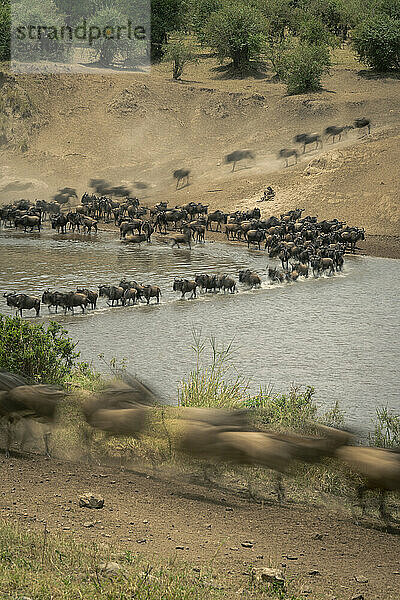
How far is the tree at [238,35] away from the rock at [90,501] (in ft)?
221

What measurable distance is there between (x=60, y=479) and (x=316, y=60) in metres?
60.5

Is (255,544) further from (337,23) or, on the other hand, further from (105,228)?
(337,23)

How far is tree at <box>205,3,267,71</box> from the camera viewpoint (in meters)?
70.0

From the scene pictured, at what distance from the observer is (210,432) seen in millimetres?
6363

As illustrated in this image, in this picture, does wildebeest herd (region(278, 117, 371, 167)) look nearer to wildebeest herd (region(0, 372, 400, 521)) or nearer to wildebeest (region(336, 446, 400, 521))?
wildebeest herd (region(0, 372, 400, 521))

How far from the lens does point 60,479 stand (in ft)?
25.3

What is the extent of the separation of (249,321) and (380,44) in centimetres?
5531

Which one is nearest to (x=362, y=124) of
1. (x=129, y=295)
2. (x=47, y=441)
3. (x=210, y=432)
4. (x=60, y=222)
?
(x=60, y=222)

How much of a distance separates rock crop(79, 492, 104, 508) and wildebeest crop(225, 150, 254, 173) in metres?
46.9

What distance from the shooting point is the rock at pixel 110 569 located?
18.0 ft

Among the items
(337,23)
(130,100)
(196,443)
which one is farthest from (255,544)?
(337,23)

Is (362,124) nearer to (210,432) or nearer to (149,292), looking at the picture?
(149,292)

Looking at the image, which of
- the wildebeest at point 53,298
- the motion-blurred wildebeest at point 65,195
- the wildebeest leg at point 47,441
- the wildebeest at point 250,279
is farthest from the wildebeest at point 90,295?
the motion-blurred wildebeest at point 65,195

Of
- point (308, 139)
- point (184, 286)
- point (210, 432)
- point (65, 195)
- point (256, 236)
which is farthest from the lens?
point (308, 139)
